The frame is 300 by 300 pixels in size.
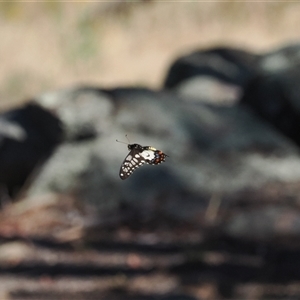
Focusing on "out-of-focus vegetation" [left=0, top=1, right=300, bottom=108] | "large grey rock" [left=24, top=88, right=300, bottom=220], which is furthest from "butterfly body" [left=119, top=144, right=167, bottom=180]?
"out-of-focus vegetation" [left=0, top=1, right=300, bottom=108]

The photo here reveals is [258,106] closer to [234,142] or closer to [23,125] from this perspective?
[234,142]

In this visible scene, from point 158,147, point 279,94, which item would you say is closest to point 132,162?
point 158,147

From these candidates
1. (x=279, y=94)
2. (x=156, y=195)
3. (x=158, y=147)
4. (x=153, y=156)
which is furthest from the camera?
(x=279, y=94)

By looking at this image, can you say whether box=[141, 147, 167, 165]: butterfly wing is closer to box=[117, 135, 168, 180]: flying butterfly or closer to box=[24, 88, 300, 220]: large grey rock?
box=[117, 135, 168, 180]: flying butterfly

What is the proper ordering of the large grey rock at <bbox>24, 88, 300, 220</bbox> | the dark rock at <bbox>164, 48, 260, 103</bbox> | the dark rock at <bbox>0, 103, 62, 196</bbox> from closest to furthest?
the large grey rock at <bbox>24, 88, 300, 220</bbox>, the dark rock at <bbox>0, 103, 62, 196</bbox>, the dark rock at <bbox>164, 48, 260, 103</bbox>

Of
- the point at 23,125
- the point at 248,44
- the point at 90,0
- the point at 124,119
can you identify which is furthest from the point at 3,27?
the point at 124,119

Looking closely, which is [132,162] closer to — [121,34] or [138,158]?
[138,158]

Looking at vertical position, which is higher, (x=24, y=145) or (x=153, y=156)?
(x=24, y=145)

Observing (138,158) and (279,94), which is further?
(279,94)
